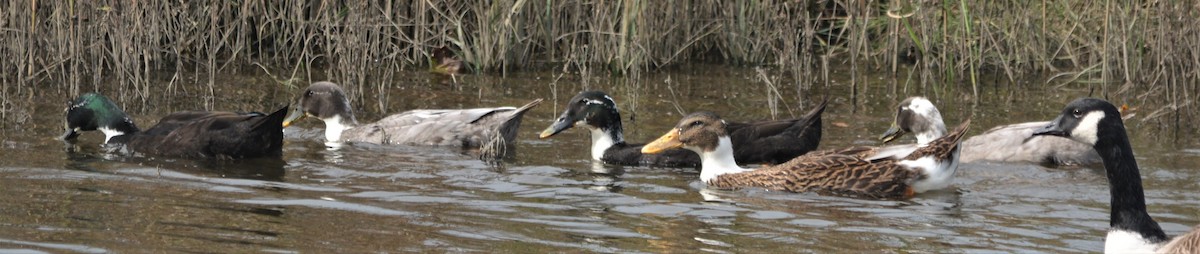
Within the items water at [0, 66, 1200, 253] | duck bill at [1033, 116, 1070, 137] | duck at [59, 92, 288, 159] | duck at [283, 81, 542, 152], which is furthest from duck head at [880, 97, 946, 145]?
duck at [59, 92, 288, 159]

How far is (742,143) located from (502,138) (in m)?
1.39

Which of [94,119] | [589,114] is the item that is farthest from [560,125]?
[94,119]

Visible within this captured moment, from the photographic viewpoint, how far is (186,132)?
10.1m

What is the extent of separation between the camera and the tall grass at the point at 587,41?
11.6 meters

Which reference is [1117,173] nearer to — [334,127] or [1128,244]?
[1128,244]

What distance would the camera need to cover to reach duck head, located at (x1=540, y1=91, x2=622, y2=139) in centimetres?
1066

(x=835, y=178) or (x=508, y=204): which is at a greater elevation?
(x=835, y=178)

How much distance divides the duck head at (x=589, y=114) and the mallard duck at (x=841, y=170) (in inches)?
43.7

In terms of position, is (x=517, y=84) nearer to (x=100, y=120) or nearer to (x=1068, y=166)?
(x=100, y=120)

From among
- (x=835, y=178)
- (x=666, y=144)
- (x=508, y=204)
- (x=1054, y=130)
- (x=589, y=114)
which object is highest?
(x=1054, y=130)

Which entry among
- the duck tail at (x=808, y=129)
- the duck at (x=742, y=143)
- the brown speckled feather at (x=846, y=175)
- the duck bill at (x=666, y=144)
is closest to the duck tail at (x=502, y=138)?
the duck at (x=742, y=143)

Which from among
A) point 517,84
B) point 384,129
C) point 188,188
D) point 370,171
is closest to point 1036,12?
point 517,84

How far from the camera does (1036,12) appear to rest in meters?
14.4

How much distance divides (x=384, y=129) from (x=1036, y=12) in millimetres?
5900
